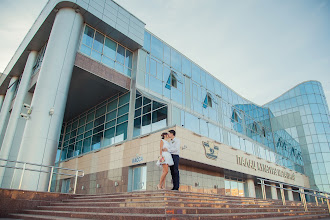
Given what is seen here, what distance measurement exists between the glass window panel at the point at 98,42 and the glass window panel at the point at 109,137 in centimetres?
601

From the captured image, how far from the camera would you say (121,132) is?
17234 mm

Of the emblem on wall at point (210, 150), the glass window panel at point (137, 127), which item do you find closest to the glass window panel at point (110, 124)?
the glass window panel at point (137, 127)

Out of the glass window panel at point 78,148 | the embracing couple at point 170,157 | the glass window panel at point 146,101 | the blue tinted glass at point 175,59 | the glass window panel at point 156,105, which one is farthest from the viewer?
the glass window panel at point 78,148

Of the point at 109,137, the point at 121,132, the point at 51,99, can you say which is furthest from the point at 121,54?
the point at 51,99

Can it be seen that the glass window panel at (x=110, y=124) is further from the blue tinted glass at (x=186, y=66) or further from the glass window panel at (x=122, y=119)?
the blue tinted glass at (x=186, y=66)

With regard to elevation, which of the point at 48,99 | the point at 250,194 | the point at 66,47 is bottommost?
the point at 250,194

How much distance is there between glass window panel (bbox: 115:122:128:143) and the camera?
1681cm

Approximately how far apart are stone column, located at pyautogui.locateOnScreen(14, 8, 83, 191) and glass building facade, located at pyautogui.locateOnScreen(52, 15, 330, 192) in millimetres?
1449

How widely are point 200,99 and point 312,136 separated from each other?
23196 millimetres

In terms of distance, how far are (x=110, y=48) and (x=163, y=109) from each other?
6868 millimetres

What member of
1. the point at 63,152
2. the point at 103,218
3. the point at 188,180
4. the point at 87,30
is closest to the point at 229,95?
the point at 188,180

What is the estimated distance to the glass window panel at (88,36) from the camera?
16.9 m

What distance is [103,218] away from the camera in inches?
199

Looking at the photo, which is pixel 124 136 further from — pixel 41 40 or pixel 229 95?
pixel 229 95
